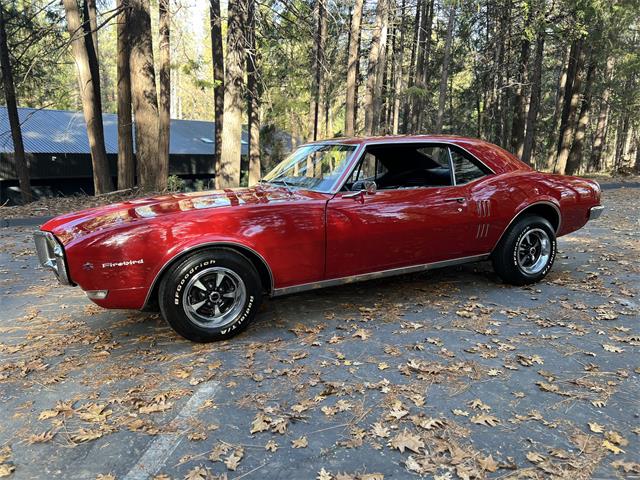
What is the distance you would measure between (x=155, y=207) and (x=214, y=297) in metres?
0.99

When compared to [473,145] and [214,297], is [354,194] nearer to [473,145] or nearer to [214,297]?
[214,297]

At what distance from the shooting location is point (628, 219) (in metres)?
9.93

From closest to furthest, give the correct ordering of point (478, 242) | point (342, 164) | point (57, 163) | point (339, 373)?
point (339, 373) → point (342, 164) → point (478, 242) → point (57, 163)

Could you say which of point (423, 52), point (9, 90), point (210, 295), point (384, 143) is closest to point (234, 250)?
point (210, 295)

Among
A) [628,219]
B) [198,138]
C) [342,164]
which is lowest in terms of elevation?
[628,219]

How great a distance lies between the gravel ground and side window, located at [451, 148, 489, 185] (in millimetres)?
1323

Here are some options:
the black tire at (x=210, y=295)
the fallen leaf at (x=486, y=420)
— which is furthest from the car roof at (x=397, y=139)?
the fallen leaf at (x=486, y=420)

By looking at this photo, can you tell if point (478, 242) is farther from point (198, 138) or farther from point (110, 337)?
point (198, 138)

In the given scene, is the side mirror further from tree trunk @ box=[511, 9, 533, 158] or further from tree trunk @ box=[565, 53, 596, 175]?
tree trunk @ box=[565, 53, 596, 175]

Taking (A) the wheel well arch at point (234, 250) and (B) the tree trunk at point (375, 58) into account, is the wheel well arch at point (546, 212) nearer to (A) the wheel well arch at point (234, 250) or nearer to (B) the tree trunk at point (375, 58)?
(A) the wheel well arch at point (234, 250)

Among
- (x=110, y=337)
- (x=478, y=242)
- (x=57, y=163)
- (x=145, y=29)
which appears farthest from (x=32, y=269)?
(x=57, y=163)

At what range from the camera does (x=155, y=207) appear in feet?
13.1

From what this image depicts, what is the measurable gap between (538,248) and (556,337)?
170 cm

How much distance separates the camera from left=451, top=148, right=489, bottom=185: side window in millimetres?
4930
